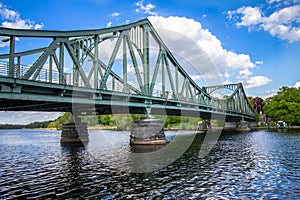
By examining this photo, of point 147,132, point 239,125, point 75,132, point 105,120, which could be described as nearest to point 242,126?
point 239,125

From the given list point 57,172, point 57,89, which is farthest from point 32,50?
point 57,172

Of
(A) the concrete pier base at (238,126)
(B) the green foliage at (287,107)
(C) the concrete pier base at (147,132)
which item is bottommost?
(A) the concrete pier base at (238,126)

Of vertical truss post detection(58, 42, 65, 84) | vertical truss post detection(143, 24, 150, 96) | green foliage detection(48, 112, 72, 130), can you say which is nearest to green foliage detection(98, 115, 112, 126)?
green foliage detection(48, 112, 72, 130)

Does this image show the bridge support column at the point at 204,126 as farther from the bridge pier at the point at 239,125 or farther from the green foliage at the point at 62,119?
the green foliage at the point at 62,119

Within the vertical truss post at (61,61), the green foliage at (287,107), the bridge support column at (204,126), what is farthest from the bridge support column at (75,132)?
the green foliage at (287,107)

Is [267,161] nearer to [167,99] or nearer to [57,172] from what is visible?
[57,172]

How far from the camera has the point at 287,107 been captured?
10462cm

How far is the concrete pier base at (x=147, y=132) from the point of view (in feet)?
121

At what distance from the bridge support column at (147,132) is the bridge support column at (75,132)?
1056 cm

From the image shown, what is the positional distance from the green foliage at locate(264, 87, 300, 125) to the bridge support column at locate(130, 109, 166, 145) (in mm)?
85072

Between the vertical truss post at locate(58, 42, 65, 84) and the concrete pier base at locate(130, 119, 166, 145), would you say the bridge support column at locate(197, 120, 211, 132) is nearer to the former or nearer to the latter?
the concrete pier base at locate(130, 119, 166, 145)

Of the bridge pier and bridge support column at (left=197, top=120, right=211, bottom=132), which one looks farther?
the bridge pier

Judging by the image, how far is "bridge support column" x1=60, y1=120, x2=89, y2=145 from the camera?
4288cm

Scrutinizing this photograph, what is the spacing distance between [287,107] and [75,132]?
93187mm
